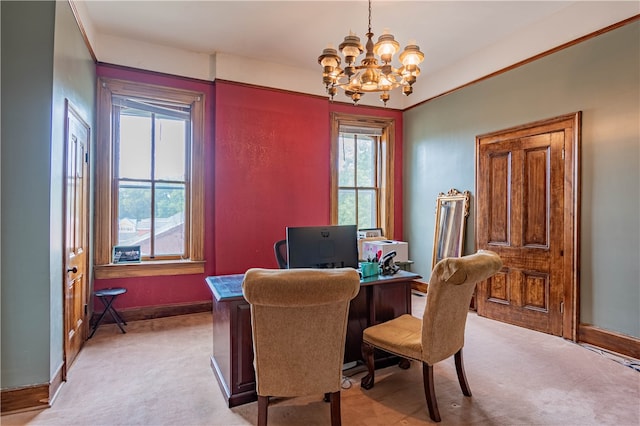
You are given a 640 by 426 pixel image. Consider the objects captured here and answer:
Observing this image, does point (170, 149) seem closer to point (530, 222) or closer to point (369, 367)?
point (369, 367)

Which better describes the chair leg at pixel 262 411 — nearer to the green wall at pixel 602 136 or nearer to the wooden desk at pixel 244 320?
the wooden desk at pixel 244 320

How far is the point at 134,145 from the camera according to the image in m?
4.14

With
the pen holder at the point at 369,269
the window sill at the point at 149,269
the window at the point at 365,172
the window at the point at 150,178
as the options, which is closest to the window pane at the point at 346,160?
the window at the point at 365,172

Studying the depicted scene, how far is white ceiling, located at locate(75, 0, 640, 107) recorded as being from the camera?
3.28 m

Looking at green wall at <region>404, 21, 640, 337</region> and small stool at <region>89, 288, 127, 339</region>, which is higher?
green wall at <region>404, 21, 640, 337</region>

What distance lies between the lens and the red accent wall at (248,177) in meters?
4.24

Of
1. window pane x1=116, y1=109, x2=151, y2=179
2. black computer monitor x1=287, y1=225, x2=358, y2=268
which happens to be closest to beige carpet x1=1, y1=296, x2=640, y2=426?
black computer monitor x1=287, y1=225, x2=358, y2=268

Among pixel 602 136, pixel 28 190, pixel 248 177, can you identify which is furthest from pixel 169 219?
pixel 602 136

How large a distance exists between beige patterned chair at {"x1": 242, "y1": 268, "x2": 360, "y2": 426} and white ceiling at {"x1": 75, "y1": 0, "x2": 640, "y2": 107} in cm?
285

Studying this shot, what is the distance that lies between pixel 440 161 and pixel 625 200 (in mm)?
2289

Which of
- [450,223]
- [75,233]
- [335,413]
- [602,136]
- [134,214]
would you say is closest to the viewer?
[335,413]

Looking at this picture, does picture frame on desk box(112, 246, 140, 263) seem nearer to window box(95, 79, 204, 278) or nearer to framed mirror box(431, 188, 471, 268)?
window box(95, 79, 204, 278)

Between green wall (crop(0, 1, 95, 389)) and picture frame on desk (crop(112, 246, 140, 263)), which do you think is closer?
green wall (crop(0, 1, 95, 389))

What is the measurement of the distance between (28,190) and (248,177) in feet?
8.19
